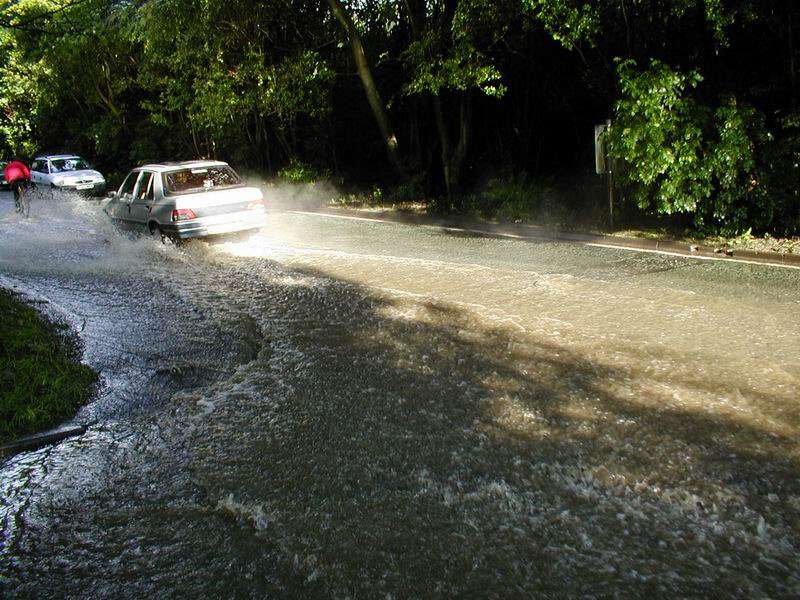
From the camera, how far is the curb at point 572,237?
10078mm

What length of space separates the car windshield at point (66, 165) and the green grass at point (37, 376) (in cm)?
2217

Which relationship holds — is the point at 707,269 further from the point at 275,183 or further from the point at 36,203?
the point at 36,203

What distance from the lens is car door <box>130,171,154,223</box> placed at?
13.0 meters

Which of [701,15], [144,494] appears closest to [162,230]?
[144,494]

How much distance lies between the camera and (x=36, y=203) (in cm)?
2441

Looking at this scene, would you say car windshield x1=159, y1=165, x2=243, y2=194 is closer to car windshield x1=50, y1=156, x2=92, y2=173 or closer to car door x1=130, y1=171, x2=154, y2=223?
car door x1=130, y1=171, x2=154, y2=223

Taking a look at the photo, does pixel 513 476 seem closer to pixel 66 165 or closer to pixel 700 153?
pixel 700 153

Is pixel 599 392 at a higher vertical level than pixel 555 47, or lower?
lower

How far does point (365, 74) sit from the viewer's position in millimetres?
18578

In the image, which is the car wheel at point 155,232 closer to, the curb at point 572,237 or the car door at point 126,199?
the car door at point 126,199

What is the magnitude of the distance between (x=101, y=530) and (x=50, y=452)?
4.53ft

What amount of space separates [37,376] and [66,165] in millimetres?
25023

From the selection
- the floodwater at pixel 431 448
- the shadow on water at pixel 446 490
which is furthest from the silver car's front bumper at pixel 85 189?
the shadow on water at pixel 446 490

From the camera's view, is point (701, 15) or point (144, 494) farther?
point (701, 15)
